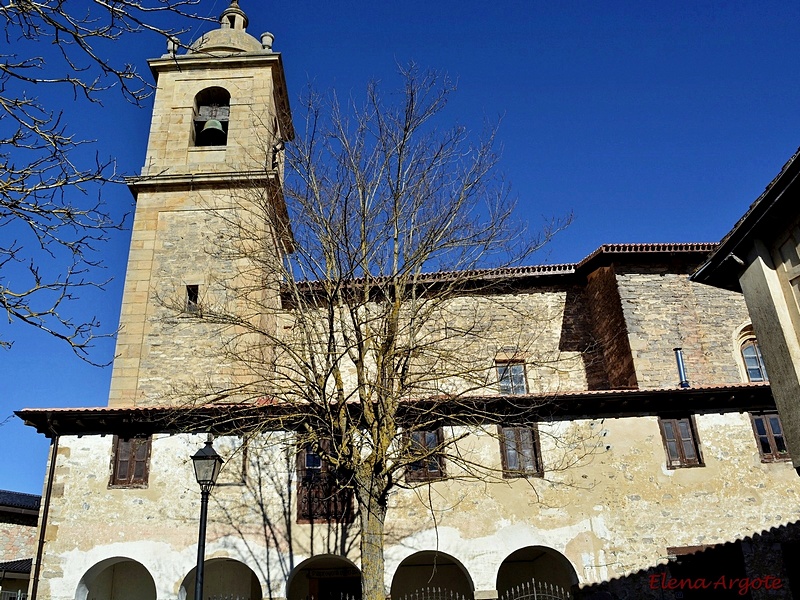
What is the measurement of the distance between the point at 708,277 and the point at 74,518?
12016mm

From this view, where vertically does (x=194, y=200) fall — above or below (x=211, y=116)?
below

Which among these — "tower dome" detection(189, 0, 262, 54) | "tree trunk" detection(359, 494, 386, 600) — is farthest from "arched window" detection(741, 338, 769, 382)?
"tower dome" detection(189, 0, 262, 54)

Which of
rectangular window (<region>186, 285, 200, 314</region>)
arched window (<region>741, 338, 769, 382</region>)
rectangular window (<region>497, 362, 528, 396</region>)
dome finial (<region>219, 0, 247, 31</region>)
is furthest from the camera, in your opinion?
dome finial (<region>219, 0, 247, 31</region>)

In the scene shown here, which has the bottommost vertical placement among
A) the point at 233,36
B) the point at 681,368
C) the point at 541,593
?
the point at 541,593

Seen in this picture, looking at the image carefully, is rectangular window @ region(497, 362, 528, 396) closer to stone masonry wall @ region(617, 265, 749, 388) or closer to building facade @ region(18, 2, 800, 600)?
building facade @ region(18, 2, 800, 600)

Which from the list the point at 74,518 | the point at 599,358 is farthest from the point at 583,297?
the point at 74,518

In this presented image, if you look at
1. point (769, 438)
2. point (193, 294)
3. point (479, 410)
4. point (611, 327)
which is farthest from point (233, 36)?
point (769, 438)

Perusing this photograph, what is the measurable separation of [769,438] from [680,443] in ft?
6.06

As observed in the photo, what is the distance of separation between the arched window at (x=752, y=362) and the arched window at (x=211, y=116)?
1552 centimetres

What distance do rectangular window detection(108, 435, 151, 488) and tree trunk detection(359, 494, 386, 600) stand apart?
212 inches

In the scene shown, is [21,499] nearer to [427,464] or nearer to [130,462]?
[130,462]

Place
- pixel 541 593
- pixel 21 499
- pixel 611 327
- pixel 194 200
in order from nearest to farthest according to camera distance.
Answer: pixel 541 593, pixel 611 327, pixel 194 200, pixel 21 499

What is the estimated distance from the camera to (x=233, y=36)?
2172cm

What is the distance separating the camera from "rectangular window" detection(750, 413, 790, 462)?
13.5 meters
